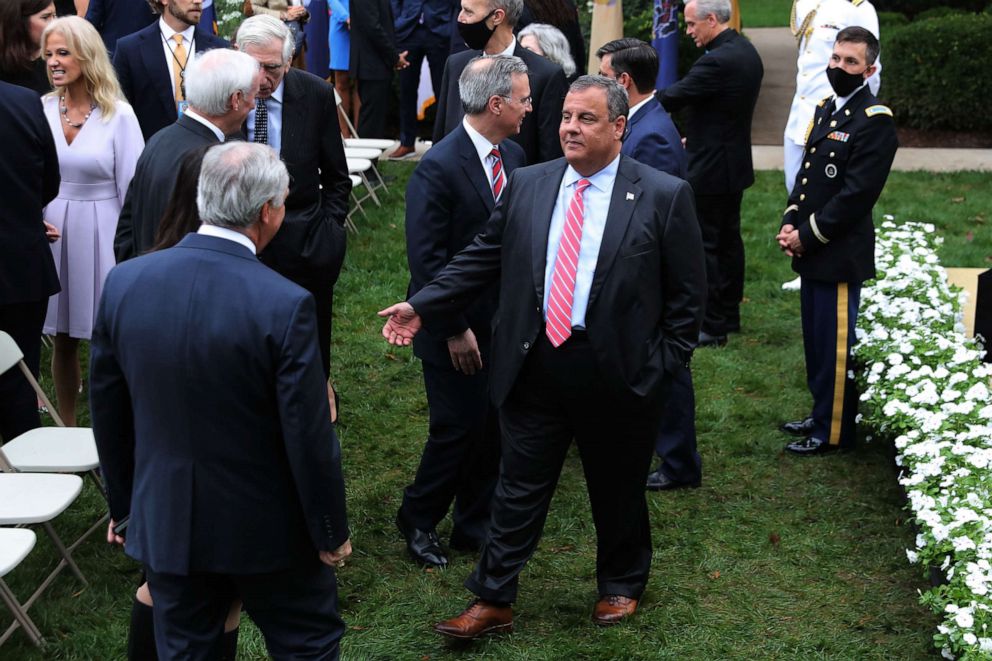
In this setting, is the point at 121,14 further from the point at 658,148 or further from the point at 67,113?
the point at 658,148

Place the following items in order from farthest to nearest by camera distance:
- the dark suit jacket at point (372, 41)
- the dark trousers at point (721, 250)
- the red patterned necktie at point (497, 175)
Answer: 1. the dark suit jacket at point (372, 41)
2. the dark trousers at point (721, 250)
3. the red patterned necktie at point (497, 175)

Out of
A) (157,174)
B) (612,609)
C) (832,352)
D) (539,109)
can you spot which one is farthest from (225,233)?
(832,352)

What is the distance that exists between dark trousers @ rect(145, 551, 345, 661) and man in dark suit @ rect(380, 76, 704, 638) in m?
1.18

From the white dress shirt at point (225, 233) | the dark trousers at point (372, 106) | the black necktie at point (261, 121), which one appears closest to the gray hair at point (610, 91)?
the white dress shirt at point (225, 233)

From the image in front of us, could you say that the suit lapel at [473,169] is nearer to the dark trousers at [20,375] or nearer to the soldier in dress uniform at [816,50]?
the dark trousers at [20,375]

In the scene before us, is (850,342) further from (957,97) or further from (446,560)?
(957,97)

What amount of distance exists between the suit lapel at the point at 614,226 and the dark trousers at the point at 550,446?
0.72 feet

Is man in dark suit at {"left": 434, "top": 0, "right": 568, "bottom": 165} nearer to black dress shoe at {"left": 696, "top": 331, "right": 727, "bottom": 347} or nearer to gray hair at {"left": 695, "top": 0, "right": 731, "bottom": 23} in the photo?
gray hair at {"left": 695, "top": 0, "right": 731, "bottom": 23}

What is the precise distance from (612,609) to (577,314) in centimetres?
125

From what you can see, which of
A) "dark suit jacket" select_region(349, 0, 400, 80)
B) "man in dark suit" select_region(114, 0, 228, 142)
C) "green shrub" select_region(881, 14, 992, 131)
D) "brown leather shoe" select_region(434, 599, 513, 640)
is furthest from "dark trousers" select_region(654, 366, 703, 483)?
"green shrub" select_region(881, 14, 992, 131)

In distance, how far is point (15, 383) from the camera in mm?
5684

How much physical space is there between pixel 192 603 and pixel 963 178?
10.2m

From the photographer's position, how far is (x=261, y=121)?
575cm

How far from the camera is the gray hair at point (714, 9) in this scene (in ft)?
25.1
